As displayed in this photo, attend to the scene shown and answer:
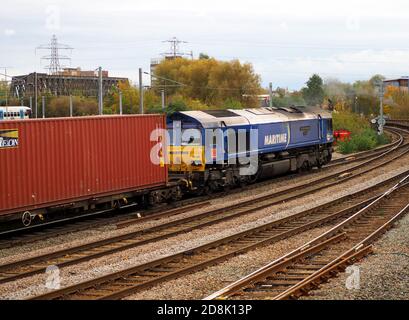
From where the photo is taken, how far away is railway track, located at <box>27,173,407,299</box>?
11.0 metres

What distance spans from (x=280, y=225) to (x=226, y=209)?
3174 millimetres

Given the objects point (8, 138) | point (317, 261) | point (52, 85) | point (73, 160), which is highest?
point (52, 85)

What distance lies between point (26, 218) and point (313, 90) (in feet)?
309

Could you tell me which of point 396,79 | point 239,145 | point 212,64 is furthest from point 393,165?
point 396,79

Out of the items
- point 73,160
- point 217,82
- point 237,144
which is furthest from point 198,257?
point 217,82

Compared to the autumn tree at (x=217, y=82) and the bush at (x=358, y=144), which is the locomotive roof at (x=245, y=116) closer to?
the bush at (x=358, y=144)

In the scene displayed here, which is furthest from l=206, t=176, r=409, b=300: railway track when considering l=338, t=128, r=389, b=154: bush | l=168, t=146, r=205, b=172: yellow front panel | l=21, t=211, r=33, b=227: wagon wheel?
l=338, t=128, r=389, b=154: bush

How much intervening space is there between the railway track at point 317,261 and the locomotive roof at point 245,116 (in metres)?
6.82

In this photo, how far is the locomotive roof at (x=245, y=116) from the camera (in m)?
23.2

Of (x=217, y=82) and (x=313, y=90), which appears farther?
(x=313, y=90)

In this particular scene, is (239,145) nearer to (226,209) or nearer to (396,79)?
(226,209)

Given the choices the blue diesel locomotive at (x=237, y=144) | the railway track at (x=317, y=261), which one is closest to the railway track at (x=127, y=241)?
A: the blue diesel locomotive at (x=237, y=144)

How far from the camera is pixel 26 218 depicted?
1631cm

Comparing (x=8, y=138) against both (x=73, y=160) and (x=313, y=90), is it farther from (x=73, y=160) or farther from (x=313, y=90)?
(x=313, y=90)
